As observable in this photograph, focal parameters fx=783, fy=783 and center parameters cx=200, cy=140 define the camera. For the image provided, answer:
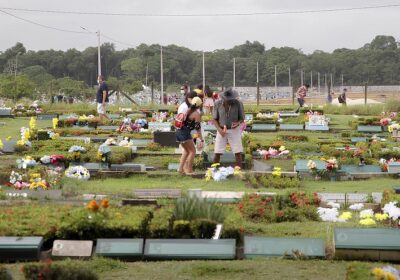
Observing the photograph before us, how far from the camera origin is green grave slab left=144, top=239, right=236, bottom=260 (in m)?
7.55

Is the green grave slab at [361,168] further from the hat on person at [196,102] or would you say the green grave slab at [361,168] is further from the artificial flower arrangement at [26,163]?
the artificial flower arrangement at [26,163]

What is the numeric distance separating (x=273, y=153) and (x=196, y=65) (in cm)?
6501

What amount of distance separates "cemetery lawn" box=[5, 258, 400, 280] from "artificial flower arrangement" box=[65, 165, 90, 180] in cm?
610

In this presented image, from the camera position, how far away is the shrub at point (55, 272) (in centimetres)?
512

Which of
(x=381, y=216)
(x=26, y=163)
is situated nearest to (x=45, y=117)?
(x=26, y=163)

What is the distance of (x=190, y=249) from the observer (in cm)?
762

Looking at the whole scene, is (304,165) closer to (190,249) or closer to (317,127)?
(190,249)

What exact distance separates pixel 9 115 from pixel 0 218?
23.5 meters

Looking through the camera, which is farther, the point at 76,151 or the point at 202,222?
the point at 76,151

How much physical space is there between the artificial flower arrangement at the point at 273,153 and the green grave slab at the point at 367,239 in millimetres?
8626

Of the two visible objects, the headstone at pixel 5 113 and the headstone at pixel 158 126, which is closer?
the headstone at pixel 158 126

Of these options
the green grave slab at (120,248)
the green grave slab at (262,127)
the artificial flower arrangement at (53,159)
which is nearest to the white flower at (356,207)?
the green grave slab at (120,248)

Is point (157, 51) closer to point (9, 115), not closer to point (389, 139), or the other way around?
point (9, 115)

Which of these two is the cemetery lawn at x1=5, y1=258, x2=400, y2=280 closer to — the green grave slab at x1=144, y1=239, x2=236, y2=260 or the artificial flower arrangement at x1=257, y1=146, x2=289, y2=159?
the green grave slab at x1=144, y1=239, x2=236, y2=260
